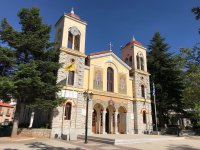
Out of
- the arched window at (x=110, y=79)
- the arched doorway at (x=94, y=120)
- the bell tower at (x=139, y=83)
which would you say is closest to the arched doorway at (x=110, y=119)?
the arched doorway at (x=94, y=120)

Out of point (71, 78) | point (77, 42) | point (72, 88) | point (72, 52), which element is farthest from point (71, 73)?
point (77, 42)

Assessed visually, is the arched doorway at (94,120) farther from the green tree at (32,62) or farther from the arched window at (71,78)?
the green tree at (32,62)

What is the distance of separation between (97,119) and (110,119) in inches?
79.5

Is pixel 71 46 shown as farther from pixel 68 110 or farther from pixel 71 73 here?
pixel 68 110

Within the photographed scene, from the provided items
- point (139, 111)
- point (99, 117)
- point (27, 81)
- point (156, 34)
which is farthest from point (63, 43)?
point (156, 34)

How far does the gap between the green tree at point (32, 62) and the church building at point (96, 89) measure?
2.19m

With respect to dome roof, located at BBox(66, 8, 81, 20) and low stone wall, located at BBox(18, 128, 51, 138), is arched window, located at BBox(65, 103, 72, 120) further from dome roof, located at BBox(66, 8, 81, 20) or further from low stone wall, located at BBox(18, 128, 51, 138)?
dome roof, located at BBox(66, 8, 81, 20)

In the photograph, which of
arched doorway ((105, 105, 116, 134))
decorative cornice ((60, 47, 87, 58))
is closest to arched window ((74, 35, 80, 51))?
A: decorative cornice ((60, 47, 87, 58))

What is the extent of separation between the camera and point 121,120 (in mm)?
26375

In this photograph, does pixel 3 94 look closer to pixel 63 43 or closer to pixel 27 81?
pixel 27 81

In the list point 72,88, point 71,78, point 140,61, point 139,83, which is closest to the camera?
point 72,88

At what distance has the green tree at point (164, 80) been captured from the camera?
30234mm

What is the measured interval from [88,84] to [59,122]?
6.14 metres

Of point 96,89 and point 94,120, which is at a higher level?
point 96,89
